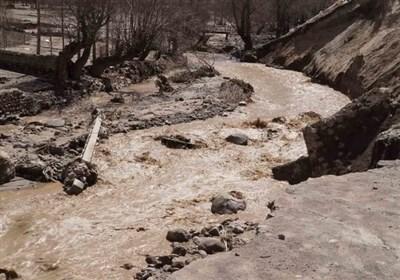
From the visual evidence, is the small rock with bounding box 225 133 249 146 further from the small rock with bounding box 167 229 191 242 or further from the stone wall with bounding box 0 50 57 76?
the stone wall with bounding box 0 50 57 76

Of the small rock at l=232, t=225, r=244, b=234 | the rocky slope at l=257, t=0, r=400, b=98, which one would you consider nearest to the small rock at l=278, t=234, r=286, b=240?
the small rock at l=232, t=225, r=244, b=234

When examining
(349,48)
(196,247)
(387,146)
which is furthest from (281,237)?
(349,48)

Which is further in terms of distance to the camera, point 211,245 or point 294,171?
point 294,171

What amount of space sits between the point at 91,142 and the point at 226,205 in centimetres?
503

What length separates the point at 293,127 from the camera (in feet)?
57.1

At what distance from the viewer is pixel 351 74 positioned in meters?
23.2

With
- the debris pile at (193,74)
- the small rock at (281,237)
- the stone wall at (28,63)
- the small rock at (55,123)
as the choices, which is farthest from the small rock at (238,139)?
the small rock at (281,237)

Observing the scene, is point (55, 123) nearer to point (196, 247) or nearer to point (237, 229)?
point (237, 229)

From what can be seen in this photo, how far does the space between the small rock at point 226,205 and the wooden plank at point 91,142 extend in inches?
143

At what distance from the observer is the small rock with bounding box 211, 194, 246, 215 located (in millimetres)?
10742

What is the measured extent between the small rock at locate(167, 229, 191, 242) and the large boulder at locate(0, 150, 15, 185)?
4.60 m

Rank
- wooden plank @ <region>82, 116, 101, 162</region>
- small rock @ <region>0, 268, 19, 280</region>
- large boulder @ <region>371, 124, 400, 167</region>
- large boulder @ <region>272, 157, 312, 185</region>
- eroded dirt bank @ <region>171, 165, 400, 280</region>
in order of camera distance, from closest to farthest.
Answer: eroded dirt bank @ <region>171, 165, 400, 280</region> → small rock @ <region>0, 268, 19, 280</region> → large boulder @ <region>371, 124, 400, 167</region> → large boulder @ <region>272, 157, 312, 185</region> → wooden plank @ <region>82, 116, 101, 162</region>

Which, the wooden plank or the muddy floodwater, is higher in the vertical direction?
the wooden plank

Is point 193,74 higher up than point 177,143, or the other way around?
point 193,74
